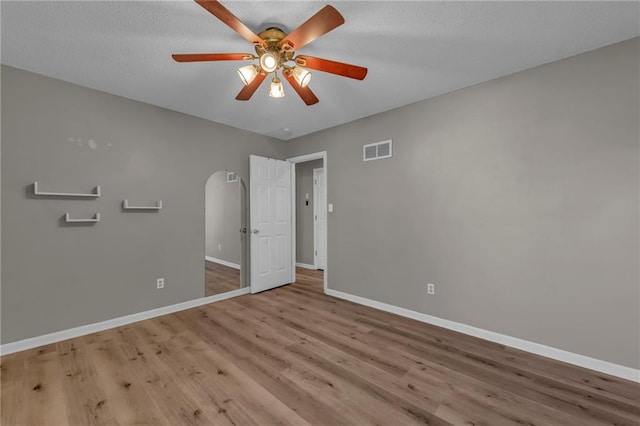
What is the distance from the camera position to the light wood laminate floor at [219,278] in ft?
12.1

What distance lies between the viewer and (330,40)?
202 cm

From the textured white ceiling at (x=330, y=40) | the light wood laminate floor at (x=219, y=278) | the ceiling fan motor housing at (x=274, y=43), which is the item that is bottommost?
the light wood laminate floor at (x=219, y=278)

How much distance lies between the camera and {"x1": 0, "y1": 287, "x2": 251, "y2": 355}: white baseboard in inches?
93.4

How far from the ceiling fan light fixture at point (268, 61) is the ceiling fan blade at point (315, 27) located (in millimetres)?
91

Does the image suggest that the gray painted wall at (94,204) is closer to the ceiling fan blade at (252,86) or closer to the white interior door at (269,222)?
the white interior door at (269,222)

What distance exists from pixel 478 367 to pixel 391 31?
2.68 m

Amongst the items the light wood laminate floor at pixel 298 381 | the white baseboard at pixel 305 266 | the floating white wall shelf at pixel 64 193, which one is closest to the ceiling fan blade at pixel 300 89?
the light wood laminate floor at pixel 298 381

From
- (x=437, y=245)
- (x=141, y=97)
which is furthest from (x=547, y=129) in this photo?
(x=141, y=97)

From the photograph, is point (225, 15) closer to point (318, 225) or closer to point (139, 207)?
point (139, 207)

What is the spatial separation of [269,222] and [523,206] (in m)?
3.25

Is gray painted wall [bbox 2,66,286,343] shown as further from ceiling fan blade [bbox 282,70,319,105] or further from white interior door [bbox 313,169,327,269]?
white interior door [bbox 313,169,327,269]

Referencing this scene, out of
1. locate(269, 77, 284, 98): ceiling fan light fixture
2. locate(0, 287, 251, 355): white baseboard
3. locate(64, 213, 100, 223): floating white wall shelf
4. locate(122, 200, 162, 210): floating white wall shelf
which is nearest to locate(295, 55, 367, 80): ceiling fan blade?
locate(269, 77, 284, 98): ceiling fan light fixture

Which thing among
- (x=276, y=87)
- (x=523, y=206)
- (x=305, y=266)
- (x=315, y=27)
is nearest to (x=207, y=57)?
(x=276, y=87)

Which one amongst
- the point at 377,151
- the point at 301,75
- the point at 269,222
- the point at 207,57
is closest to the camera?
the point at 207,57
